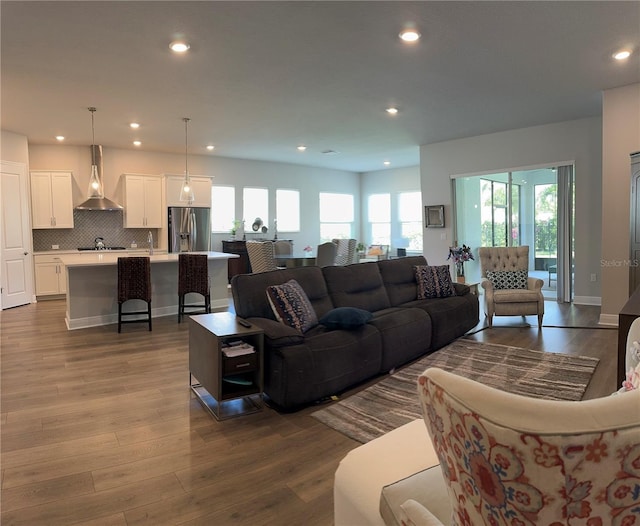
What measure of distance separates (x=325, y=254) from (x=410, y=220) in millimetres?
4706

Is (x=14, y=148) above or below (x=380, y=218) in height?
above

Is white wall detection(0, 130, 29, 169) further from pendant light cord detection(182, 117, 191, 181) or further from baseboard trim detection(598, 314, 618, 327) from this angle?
baseboard trim detection(598, 314, 618, 327)

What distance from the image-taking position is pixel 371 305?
4.47 m

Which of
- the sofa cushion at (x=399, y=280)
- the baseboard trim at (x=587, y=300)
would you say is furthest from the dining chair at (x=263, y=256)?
the baseboard trim at (x=587, y=300)

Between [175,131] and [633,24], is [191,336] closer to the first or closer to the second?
[633,24]

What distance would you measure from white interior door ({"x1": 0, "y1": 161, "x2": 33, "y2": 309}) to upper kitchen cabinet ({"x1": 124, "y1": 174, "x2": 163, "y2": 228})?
64.4 inches

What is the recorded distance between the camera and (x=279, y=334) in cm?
312

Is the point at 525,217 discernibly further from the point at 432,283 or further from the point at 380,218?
the point at 380,218

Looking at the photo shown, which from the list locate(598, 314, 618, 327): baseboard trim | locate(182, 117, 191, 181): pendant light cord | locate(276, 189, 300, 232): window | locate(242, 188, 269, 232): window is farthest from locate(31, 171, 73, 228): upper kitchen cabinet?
locate(598, 314, 618, 327): baseboard trim

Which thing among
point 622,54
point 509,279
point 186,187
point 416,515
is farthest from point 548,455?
point 186,187

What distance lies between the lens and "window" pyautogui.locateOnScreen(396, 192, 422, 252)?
454 inches

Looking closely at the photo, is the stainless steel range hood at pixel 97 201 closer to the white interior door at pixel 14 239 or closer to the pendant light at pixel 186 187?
the white interior door at pixel 14 239

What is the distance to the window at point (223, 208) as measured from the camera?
32.7 ft

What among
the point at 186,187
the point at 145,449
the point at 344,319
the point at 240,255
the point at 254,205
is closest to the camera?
the point at 145,449
